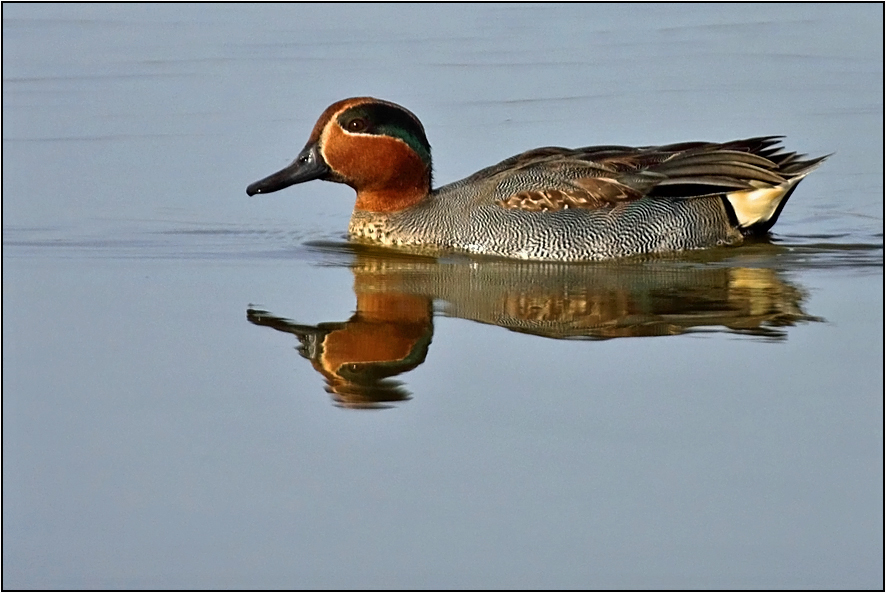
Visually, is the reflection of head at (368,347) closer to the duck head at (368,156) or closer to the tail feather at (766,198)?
the duck head at (368,156)

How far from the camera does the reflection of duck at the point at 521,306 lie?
317 inches

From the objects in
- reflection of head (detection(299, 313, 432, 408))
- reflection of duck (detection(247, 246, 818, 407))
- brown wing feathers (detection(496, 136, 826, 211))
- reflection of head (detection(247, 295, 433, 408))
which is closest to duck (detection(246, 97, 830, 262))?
brown wing feathers (detection(496, 136, 826, 211))

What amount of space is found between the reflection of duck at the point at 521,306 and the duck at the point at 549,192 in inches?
8.3

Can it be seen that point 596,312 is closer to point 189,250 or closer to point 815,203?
point 189,250

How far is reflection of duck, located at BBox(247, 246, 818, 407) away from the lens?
805 centimetres

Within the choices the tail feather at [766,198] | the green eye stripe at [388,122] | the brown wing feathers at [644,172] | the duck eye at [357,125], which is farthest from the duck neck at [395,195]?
the tail feather at [766,198]

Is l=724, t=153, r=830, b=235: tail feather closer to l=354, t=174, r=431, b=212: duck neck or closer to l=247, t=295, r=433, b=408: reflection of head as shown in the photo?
l=354, t=174, r=431, b=212: duck neck

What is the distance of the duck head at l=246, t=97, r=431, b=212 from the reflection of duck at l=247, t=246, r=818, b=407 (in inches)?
22.7

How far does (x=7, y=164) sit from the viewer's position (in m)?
12.2

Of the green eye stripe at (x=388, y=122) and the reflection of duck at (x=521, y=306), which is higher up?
the green eye stripe at (x=388, y=122)

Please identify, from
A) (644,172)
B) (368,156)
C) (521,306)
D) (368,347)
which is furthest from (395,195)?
(368,347)

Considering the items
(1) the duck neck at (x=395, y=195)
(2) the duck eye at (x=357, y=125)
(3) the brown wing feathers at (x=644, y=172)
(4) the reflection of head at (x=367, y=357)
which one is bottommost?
(4) the reflection of head at (x=367, y=357)

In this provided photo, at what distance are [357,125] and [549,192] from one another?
1275 millimetres

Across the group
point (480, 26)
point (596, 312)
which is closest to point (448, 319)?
point (596, 312)
